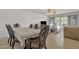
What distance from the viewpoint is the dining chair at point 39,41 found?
1.13 metres

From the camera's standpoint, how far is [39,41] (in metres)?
1.16

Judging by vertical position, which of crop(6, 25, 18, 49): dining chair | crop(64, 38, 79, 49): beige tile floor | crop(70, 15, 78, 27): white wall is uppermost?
crop(70, 15, 78, 27): white wall

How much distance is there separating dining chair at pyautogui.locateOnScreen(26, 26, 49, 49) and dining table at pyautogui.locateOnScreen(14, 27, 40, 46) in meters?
0.04

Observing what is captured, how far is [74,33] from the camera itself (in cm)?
114

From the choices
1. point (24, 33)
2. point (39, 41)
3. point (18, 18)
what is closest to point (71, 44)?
point (39, 41)

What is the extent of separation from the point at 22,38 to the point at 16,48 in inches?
4.8

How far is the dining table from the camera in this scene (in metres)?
1.12

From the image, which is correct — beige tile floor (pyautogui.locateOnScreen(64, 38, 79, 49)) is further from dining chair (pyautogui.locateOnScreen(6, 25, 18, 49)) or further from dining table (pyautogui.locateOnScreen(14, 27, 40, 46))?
dining chair (pyautogui.locateOnScreen(6, 25, 18, 49))

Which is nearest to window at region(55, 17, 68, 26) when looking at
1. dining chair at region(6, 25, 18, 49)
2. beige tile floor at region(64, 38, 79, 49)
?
beige tile floor at region(64, 38, 79, 49)

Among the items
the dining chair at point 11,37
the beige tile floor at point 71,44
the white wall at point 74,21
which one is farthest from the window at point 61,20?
the dining chair at point 11,37

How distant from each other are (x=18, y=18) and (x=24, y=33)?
0.51 ft

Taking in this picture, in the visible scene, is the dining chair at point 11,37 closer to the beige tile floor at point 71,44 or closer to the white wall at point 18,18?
the white wall at point 18,18

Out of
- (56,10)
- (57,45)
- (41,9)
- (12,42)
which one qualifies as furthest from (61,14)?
(12,42)
